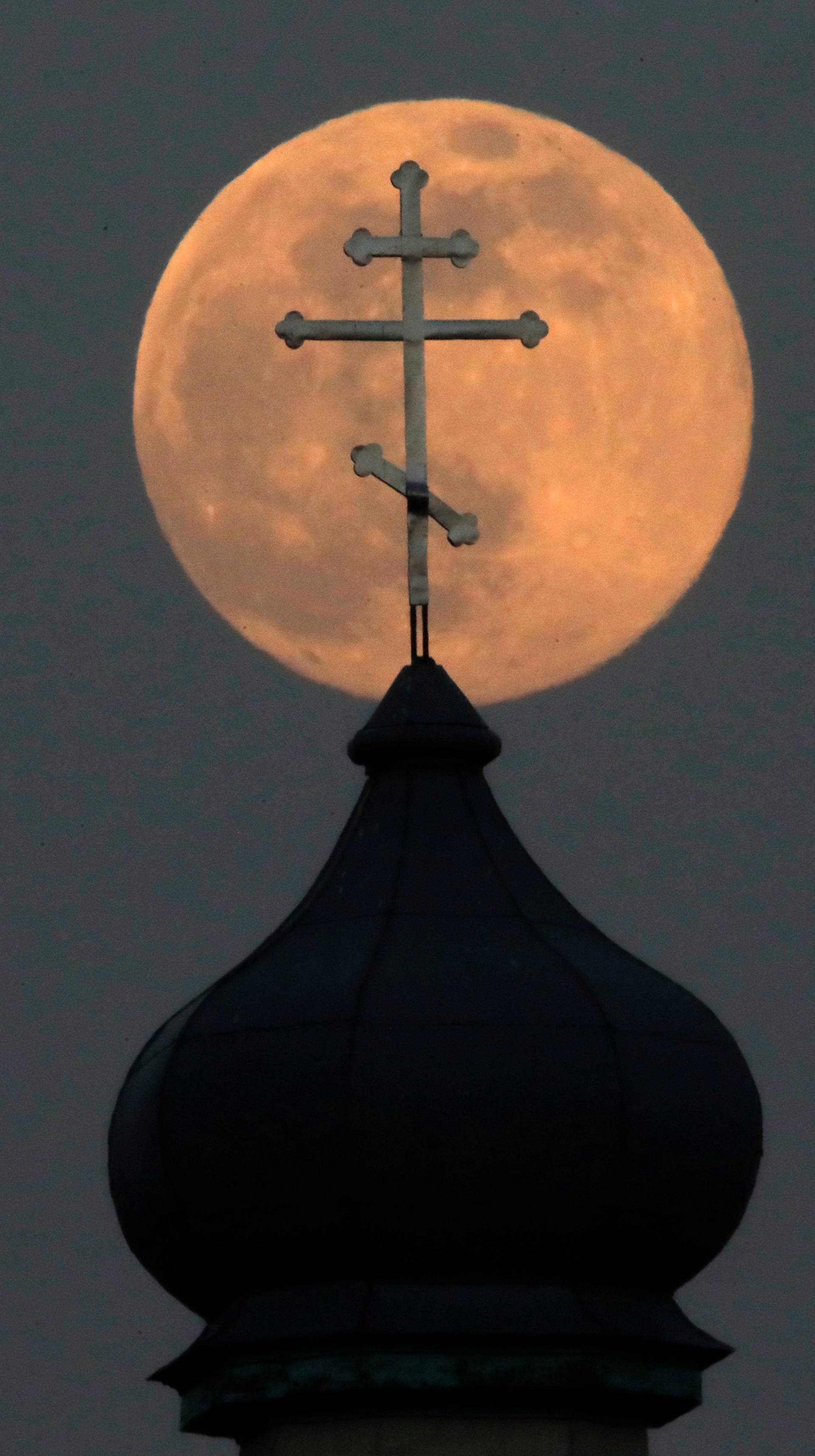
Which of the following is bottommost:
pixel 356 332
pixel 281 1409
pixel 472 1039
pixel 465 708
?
pixel 281 1409

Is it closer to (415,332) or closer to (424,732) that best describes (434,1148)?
(424,732)

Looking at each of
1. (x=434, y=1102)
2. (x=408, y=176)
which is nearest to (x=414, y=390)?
(x=408, y=176)

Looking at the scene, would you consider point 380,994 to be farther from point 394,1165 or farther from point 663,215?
point 663,215

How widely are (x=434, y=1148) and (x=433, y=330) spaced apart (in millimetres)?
5131

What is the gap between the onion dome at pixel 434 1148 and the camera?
2438 cm

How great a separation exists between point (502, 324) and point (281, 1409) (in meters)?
6.44

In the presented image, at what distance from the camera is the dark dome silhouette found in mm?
24438

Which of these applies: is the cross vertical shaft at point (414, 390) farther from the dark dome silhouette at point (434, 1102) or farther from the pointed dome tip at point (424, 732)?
the dark dome silhouette at point (434, 1102)

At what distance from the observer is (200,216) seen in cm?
2764

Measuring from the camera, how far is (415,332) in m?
26.8

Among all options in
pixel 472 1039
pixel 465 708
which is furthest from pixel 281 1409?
pixel 465 708

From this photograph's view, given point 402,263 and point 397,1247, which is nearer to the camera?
point 397,1247

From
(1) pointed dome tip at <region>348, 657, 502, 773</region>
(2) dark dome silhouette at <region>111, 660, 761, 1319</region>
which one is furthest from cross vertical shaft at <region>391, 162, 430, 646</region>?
(2) dark dome silhouette at <region>111, 660, 761, 1319</region>

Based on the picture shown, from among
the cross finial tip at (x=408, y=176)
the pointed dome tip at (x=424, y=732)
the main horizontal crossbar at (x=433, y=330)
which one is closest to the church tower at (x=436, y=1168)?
the pointed dome tip at (x=424, y=732)
